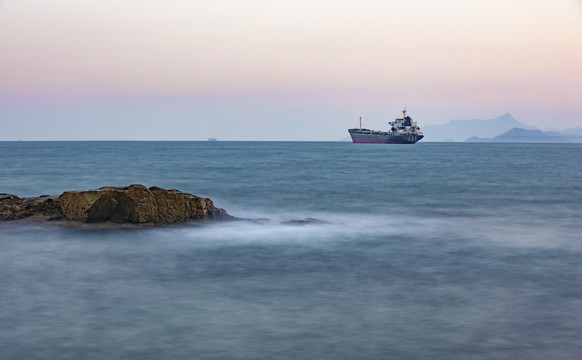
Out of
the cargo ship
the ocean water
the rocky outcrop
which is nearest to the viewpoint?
the ocean water

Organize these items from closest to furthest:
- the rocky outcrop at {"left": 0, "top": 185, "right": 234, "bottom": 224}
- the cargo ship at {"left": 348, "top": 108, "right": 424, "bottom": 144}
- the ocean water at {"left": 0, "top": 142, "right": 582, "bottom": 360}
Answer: the ocean water at {"left": 0, "top": 142, "right": 582, "bottom": 360} → the rocky outcrop at {"left": 0, "top": 185, "right": 234, "bottom": 224} → the cargo ship at {"left": 348, "top": 108, "right": 424, "bottom": 144}

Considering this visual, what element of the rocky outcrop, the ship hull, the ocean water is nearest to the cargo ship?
the ship hull

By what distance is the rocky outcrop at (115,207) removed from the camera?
51.0ft

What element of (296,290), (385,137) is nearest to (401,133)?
(385,137)

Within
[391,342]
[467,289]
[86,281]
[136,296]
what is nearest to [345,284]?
[467,289]

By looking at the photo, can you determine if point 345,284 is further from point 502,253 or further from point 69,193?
point 69,193

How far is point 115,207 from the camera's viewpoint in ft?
51.9

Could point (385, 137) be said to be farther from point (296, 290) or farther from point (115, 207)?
point (296, 290)

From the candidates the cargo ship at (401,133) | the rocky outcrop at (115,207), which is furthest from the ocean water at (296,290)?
the cargo ship at (401,133)

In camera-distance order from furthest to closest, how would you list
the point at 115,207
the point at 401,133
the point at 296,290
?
1. the point at 401,133
2. the point at 115,207
3. the point at 296,290

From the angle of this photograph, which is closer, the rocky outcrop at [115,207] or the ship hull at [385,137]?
the rocky outcrop at [115,207]

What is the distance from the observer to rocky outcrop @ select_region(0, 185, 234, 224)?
15.6 meters

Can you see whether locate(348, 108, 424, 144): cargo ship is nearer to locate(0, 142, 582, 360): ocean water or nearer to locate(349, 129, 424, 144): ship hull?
locate(349, 129, 424, 144): ship hull

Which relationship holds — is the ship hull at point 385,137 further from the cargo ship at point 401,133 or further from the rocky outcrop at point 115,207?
the rocky outcrop at point 115,207
